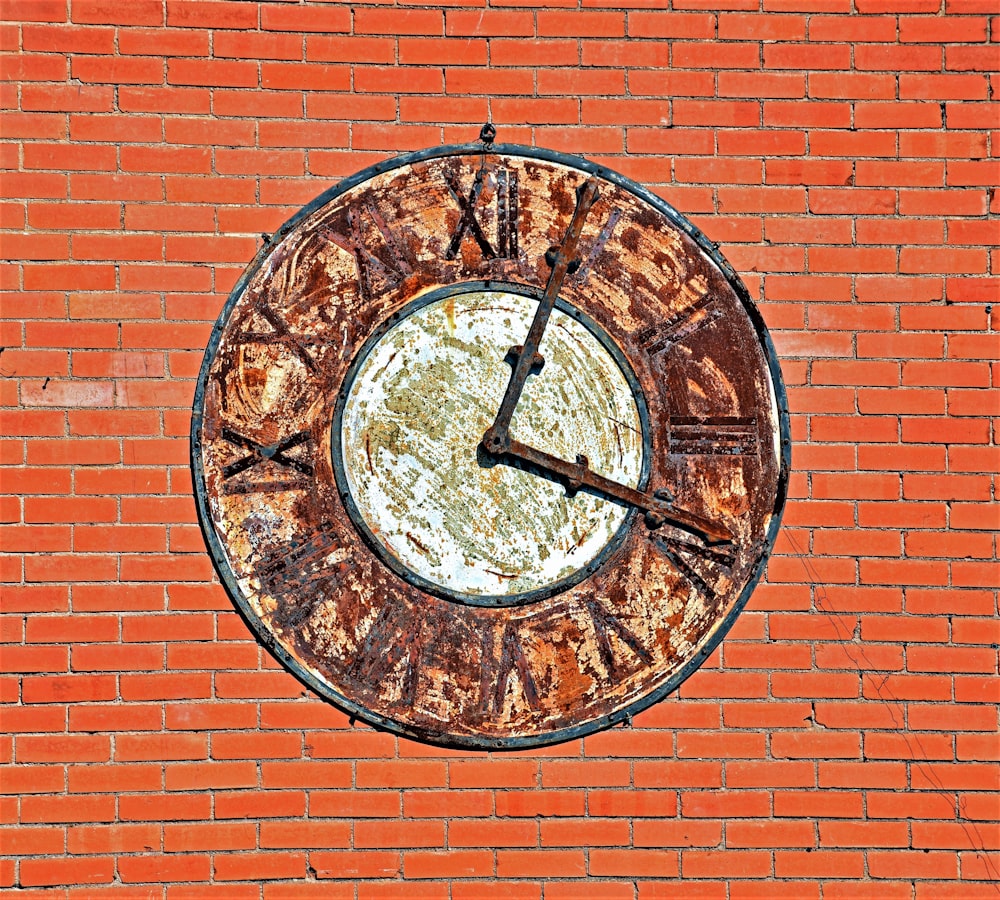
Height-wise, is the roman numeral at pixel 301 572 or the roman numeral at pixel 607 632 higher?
the roman numeral at pixel 301 572

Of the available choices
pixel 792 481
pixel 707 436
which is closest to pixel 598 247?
pixel 707 436

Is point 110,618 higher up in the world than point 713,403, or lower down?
lower down

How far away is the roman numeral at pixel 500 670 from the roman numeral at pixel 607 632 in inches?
7.5

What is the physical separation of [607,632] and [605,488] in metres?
0.37

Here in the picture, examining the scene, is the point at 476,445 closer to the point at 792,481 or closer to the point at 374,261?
the point at 374,261

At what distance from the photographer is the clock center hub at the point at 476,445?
2.77 m

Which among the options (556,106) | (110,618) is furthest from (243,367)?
(556,106)

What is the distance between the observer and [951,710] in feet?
9.33

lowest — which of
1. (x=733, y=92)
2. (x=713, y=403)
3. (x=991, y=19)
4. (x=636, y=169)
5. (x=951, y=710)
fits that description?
(x=951, y=710)

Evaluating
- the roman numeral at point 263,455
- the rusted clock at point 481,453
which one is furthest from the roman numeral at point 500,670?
the roman numeral at point 263,455

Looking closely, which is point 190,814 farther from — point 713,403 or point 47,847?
point 713,403

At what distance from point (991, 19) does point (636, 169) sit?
1.00 meters

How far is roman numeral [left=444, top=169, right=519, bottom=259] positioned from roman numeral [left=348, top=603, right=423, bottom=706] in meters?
0.90

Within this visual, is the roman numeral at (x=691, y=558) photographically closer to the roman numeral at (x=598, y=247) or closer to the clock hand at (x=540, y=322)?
the clock hand at (x=540, y=322)
